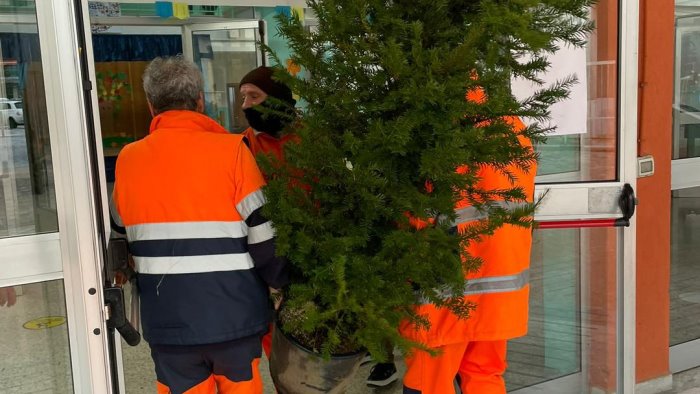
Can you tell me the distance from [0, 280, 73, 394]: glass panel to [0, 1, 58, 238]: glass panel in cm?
21

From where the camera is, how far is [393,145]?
5.49ft

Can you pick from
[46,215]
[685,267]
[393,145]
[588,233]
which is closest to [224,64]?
[588,233]

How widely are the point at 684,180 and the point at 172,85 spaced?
9.04ft

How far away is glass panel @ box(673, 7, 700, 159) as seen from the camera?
12.2 feet

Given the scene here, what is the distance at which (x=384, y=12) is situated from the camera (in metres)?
1.66

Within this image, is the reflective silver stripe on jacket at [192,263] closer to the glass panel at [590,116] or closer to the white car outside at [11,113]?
the white car outside at [11,113]

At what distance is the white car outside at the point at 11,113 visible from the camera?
2.09 meters

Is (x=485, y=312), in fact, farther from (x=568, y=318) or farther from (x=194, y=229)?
(x=568, y=318)

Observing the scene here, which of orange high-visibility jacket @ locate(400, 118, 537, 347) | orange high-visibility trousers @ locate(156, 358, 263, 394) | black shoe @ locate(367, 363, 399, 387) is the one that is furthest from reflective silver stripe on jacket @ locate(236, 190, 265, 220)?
black shoe @ locate(367, 363, 399, 387)

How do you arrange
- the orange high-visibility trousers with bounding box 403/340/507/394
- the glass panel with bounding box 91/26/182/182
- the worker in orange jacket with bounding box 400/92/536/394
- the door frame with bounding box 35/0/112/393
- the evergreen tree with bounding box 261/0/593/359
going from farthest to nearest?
the glass panel with bounding box 91/26/182/182 < the orange high-visibility trousers with bounding box 403/340/507/394 < the worker in orange jacket with bounding box 400/92/536/394 < the door frame with bounding box 35/0/112/393 < the evergreen tree with bounding box 261/0/593/359

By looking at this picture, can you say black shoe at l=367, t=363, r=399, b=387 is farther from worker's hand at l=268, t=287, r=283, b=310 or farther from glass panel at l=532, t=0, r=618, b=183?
worker's hand at l=268, t=287, r=283, b=310

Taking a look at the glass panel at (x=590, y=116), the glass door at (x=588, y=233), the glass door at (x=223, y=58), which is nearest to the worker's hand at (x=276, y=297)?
the glass door at (x=588, y=233)

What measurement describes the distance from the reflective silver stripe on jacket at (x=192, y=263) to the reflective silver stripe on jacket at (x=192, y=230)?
2.4 inches

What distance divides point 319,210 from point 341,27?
1.54 feet
